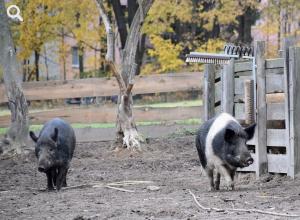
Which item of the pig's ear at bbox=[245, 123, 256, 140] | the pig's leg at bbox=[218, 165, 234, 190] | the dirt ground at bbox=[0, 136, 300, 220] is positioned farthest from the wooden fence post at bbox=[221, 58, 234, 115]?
the pig's leg at bbox=[218, 165, 234, 190]

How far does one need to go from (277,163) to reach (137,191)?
2.05 m

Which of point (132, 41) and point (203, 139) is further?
point (132, 41)

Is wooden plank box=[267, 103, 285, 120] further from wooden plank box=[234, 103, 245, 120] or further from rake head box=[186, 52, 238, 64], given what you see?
rake head box=[186, 52, 238, 64]

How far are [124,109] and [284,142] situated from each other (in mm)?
5545

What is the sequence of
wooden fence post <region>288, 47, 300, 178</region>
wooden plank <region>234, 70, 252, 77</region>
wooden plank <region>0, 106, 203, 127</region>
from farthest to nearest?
wooden plank <region>0, 106, 203, 127</region> < wooden plank <region>234, 70, 252, 77</region> < wooden fence post <region>288, 47, 300, 178</region>

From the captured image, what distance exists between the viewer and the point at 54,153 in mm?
10211

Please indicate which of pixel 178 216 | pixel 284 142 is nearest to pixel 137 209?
pixel 178 216

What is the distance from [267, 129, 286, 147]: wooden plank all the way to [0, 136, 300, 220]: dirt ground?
1.56 feet

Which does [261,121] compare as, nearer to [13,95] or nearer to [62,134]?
[62,134]

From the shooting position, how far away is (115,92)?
60.5 ft

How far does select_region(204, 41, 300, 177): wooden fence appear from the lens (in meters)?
9.34

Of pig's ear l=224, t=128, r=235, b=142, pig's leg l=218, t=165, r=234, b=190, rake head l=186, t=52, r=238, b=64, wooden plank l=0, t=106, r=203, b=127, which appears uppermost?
rake head l=186, t=52, r=238, b=64

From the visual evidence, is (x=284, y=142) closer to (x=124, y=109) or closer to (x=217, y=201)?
(x=217, y=201)

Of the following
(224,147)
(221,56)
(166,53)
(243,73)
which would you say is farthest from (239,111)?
(166,53)
